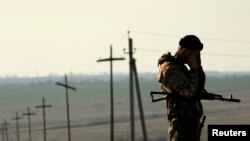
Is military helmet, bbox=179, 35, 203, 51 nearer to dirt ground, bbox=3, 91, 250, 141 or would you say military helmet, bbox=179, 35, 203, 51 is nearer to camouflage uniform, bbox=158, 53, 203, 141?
camouflage uniform, bbox=158, 53, 203, 141

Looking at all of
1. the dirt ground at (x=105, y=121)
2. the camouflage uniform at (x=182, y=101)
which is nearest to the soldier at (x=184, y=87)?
the camouflage uniform at (x=182, y=101)

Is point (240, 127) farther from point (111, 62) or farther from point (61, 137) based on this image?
point (61, 137)

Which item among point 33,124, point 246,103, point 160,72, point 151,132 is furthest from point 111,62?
point 246,103

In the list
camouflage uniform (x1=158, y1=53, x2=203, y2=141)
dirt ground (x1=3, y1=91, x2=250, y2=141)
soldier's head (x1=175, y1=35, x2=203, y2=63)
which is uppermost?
soldier's head (x1=175, y1=35, x2=203, y2=63)

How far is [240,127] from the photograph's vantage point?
5.72 m

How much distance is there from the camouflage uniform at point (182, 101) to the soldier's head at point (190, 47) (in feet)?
0.25

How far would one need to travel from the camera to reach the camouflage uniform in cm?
615

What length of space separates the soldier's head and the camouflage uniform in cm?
7

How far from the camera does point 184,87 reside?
6.10 m

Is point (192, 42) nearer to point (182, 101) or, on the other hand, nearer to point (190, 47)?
→ point (190, 47)

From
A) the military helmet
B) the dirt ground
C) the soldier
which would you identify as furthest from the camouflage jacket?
the dirt ground

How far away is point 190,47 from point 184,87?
372mm

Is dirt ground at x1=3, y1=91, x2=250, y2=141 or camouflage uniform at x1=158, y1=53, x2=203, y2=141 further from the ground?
camouflage uniform at x1=158, y1=53, x2=203, y2=141

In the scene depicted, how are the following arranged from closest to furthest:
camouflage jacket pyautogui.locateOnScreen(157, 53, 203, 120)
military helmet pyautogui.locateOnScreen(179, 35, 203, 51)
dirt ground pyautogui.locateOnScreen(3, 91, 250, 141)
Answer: camouflage jacket pyautogui.locateOnScreen(157, 53, 203, 120) → military helmet pyautogui.locateOnScreen(179, 35, 203, 51) → dirt ground pyautogui.locateOnScreen(3, 91, 250, 141)
